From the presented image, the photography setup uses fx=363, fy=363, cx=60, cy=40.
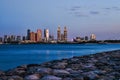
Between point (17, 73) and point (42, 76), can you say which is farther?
point (17, 73)

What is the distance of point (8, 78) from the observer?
7719mm

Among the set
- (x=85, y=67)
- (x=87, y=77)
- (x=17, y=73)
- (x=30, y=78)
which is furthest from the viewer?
(x=85, y=67)

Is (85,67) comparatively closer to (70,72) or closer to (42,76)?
(70,72)

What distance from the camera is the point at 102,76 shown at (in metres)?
8.39

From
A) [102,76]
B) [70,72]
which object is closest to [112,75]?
[102,76]

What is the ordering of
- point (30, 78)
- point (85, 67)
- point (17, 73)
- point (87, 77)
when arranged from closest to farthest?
point (30, 78) < point (87, 77) < point (17, 73) < point (85, 67)

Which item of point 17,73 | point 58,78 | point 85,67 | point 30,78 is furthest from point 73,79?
point 85,67

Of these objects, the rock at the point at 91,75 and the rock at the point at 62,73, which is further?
the rock at the point at 62,73

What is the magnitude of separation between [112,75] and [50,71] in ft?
4.89

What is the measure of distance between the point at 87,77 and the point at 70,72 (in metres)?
0.92

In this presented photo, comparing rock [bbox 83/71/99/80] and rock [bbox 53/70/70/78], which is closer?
rock [bbox 83/71/99/80]

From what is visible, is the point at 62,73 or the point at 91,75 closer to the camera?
the point at 91,75

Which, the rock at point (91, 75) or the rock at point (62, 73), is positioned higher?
the rock at point (62, 73)

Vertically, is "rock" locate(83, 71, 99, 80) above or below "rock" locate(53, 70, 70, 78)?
below
